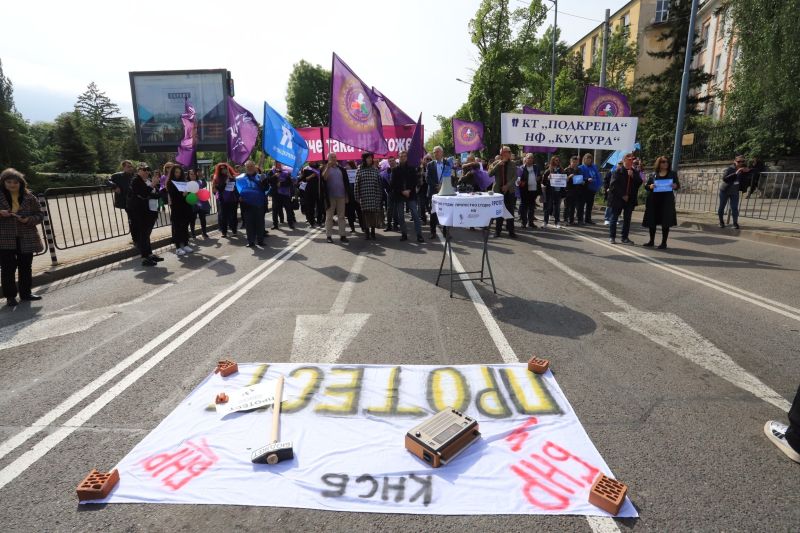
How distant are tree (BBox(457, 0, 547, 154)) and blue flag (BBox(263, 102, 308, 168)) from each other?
27.2 meters

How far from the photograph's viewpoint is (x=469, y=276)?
7.64m

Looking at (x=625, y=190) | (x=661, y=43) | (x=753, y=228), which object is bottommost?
(x=753, y=228)

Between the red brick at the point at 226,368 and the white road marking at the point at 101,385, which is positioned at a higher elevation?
the red brick at the point at 226,368

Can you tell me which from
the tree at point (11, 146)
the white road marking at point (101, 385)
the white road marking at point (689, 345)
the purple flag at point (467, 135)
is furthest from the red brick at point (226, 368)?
the tree at point (11, 146)

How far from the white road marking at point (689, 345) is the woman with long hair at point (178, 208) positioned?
8933 mm

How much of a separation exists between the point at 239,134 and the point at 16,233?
770 centimetres

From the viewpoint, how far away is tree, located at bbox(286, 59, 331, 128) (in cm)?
6706

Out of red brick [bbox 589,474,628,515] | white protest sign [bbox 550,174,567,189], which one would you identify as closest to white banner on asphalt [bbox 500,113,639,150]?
Answer: white protest sign [bbox 550,174,567,189]

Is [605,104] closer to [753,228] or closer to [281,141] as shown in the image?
[753,228]

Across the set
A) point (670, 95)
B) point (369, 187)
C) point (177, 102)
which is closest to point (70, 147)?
point (177, 102)

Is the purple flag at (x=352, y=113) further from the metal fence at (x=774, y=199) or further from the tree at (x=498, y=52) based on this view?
the tree at (x=498, y=52)

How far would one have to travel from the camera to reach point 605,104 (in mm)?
13906

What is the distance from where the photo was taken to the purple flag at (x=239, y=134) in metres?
13.5

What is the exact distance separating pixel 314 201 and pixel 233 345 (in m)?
10.8
